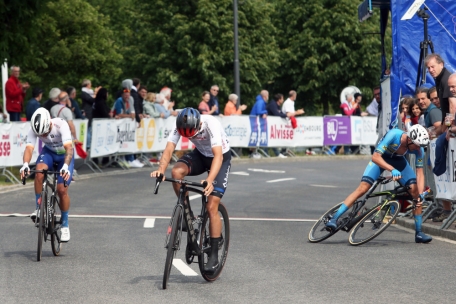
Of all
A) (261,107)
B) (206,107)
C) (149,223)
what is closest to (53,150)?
(149,223)

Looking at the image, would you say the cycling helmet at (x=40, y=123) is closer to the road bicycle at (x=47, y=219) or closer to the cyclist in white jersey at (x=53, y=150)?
the cyclist in white jersey at (x=53, y=150)

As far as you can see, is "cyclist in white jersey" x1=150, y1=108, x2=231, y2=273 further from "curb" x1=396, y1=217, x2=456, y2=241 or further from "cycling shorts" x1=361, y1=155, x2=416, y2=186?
"curb" x1=396, y1=217, x2=456, y2=241

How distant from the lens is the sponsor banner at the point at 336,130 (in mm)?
34197

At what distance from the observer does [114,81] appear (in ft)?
189

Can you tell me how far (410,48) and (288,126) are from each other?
48.7 feet

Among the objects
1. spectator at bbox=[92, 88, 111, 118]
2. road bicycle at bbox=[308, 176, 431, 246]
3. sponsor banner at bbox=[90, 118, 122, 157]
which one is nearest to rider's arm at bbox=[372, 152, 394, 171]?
road bicycle at bbox=[308, 176, 431, 246]

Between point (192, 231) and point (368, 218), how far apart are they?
383 centimetres

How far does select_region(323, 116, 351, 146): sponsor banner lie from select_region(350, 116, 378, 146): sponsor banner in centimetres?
17

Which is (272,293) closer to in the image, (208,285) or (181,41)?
(208,285)

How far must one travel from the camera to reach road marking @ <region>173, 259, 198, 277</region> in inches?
410

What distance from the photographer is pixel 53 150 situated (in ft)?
40.4

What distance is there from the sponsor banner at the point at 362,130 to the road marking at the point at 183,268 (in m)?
23.9

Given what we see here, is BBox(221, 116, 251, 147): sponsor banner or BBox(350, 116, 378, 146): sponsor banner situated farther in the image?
BBox(350, 116, 378, 146): sponsor banner

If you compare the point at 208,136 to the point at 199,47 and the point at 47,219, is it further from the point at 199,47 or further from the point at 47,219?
the point at 199,47
